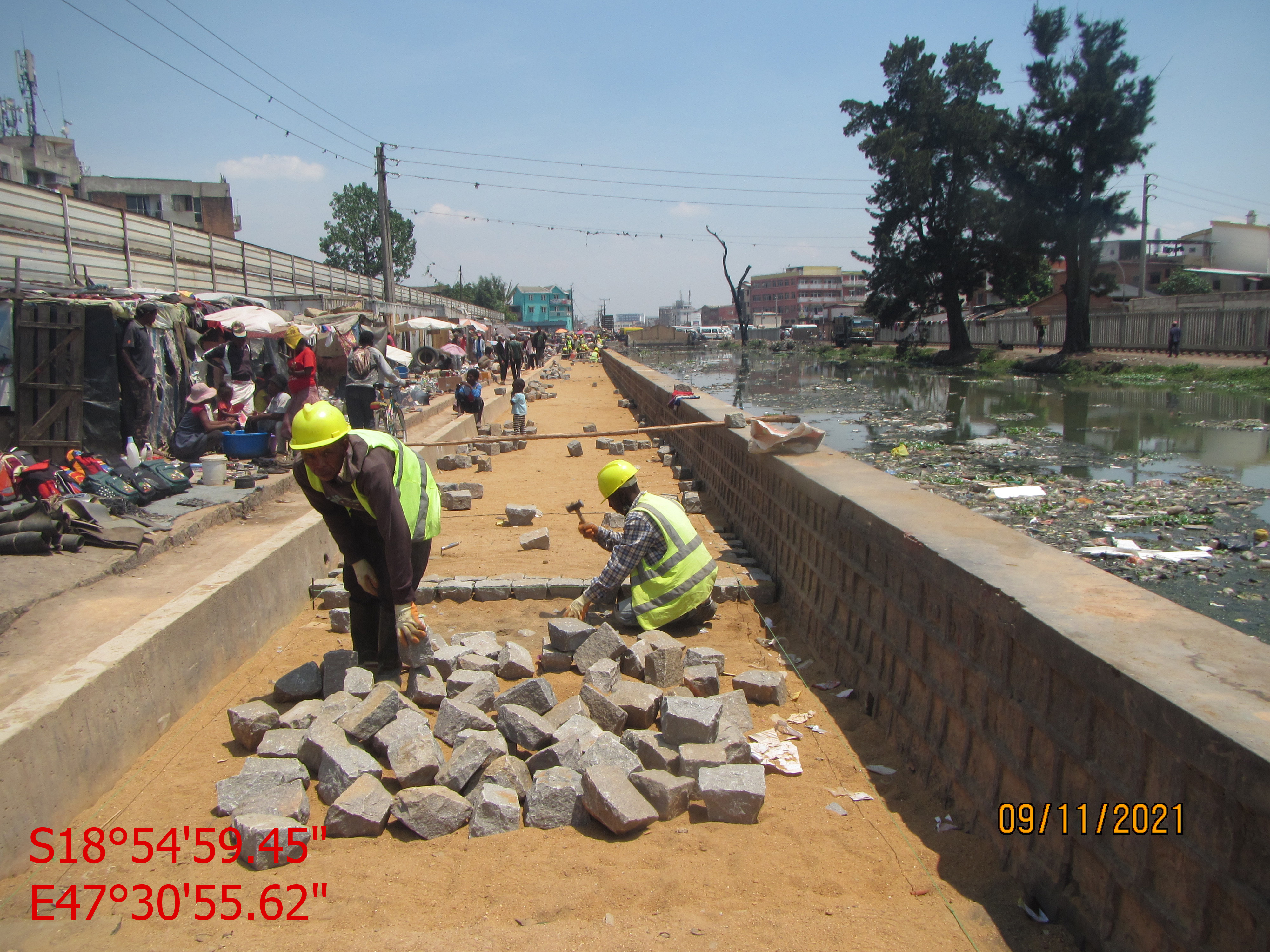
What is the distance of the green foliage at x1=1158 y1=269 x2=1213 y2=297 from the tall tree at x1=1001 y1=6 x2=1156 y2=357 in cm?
2435

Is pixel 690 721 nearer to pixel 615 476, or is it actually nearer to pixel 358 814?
pixel 358 814

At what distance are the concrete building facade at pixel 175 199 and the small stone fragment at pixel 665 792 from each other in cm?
4738

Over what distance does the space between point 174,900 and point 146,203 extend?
166 ft

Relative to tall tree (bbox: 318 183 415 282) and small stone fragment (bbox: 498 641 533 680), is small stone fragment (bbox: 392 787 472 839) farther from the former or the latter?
tall tree (bbox: 318 183 415 282)

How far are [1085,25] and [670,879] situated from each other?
1396 inches

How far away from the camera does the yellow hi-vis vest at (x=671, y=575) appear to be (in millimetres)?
5160

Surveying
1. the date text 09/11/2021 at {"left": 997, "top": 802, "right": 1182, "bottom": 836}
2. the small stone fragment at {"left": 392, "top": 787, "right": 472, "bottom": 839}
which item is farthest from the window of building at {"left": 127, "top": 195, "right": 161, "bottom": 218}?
the date text 09/11/2021 at {"left": 997, "top": 802, "right": 1182, "bottom": 836}

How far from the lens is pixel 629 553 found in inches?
202

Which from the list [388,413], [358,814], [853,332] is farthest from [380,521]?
[853,332]

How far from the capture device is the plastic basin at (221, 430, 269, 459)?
10047 millimetres

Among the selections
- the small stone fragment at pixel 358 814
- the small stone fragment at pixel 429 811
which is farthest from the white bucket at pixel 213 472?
the small stone fragment at pixel 429 811

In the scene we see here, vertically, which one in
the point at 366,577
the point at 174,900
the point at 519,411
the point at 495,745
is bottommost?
the point at 174,900

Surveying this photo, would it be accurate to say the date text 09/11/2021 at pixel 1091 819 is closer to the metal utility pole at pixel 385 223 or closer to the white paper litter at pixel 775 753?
the white paper litter at pixel 775 753

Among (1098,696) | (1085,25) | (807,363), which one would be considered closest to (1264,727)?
(1098,696)
